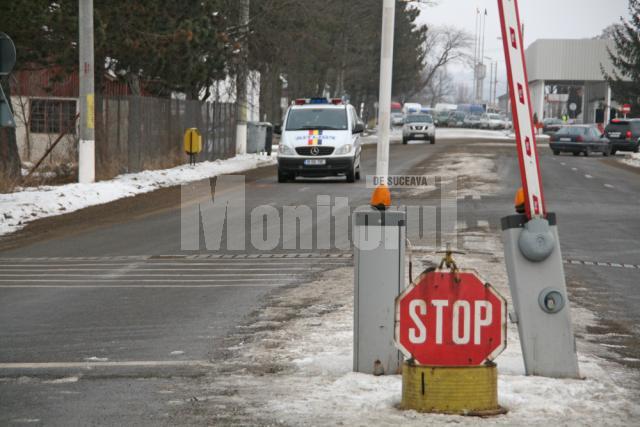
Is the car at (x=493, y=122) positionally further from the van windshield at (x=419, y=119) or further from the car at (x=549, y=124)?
the van windshield at (x=419, y=119)

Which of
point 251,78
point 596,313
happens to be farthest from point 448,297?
point 251,78

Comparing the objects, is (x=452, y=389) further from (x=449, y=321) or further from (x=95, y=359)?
(x=95, y=359)

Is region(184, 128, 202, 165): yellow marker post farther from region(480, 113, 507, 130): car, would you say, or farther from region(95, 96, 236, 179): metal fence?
region(480, 113, 507, 130): car

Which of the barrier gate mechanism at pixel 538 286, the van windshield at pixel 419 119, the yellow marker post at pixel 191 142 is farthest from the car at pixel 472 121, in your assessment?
the barrier gate mechanism at pixel 538 286

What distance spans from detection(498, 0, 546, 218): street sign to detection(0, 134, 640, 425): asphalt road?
1884 mm

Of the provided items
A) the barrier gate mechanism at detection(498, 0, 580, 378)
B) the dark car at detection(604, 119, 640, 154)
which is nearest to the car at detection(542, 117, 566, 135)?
the dark car at detection(604, 119, 640, 154)

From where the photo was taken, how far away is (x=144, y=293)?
38.9 ft

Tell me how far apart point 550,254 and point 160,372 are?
2.71 meters

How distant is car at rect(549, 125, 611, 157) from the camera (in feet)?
169

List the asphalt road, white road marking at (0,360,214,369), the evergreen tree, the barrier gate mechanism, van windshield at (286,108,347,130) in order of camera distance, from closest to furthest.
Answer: the barrier gate mechanism → the asphalt road → white road marking at (0,360,214,369) → van windshield at (286,108,347,130) → the evergreen tree

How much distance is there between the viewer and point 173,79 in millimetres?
35031

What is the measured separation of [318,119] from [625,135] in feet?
91.3

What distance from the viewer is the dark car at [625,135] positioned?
179 feet

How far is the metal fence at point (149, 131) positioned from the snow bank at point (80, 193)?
0.80 meters
